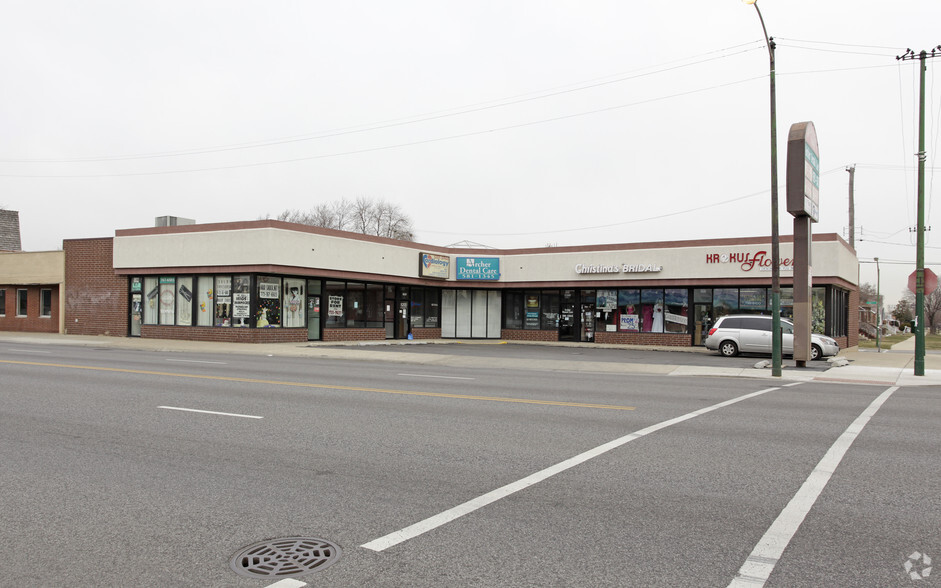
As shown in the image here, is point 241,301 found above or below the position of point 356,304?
above

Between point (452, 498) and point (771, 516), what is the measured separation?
2.56m

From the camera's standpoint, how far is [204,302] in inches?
1171

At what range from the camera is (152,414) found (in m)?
9.69

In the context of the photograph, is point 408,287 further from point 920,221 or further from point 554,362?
point 920,221

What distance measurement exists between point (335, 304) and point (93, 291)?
12.2 m

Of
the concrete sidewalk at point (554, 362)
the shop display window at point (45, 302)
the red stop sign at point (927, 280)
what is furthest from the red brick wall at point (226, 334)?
the red stop sign at point (927, 280)

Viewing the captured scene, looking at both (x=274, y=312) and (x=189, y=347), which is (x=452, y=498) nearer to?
(x=189, y=347)

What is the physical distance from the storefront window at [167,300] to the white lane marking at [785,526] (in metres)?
28.6

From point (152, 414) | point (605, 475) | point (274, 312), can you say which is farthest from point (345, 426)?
point (274, 312)

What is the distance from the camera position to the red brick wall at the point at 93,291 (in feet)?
105

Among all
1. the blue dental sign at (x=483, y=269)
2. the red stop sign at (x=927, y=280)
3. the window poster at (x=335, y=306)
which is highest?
the blue dental sign at (x=483, y=269)

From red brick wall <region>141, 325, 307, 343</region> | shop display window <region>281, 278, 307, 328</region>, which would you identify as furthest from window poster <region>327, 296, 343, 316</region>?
red brick wall <region>141, 325, 307, 343</region>

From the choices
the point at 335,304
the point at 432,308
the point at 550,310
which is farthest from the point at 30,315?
the point at 550,310

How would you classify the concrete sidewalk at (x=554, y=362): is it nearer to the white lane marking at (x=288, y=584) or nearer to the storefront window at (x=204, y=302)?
the storefront window at (x=204, y=302)
